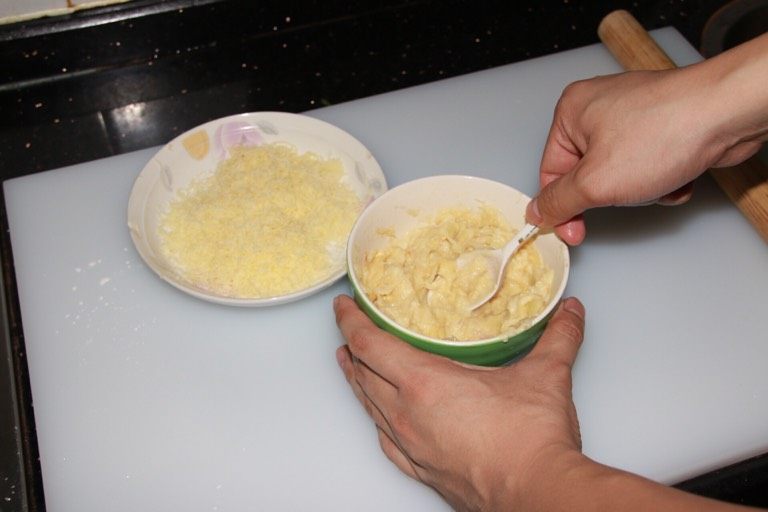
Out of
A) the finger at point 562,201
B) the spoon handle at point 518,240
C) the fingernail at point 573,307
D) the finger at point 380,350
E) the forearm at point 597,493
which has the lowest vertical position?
the fingernail at point 573,307

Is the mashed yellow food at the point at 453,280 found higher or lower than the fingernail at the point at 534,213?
lower

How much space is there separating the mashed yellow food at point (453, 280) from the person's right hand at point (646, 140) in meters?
0.09

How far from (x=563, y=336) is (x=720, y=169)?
0.51 m

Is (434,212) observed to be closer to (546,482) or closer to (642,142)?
(642,142)

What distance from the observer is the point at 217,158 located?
1.29 m

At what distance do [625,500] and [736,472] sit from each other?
443 mm

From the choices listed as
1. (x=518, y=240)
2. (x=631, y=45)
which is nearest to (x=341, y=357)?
(x=518, y=240)

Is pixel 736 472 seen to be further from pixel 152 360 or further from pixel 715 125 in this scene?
pixel 152 360

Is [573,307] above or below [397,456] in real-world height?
above

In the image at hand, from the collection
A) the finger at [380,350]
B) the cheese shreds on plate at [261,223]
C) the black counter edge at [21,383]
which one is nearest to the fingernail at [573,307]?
the finger at [380,350]

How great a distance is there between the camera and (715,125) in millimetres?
966

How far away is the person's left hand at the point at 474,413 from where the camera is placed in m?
0.82

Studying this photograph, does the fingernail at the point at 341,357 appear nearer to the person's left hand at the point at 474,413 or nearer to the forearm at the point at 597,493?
the person's left hand at the point at 474,413

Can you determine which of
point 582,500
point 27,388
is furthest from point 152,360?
point 582,500
